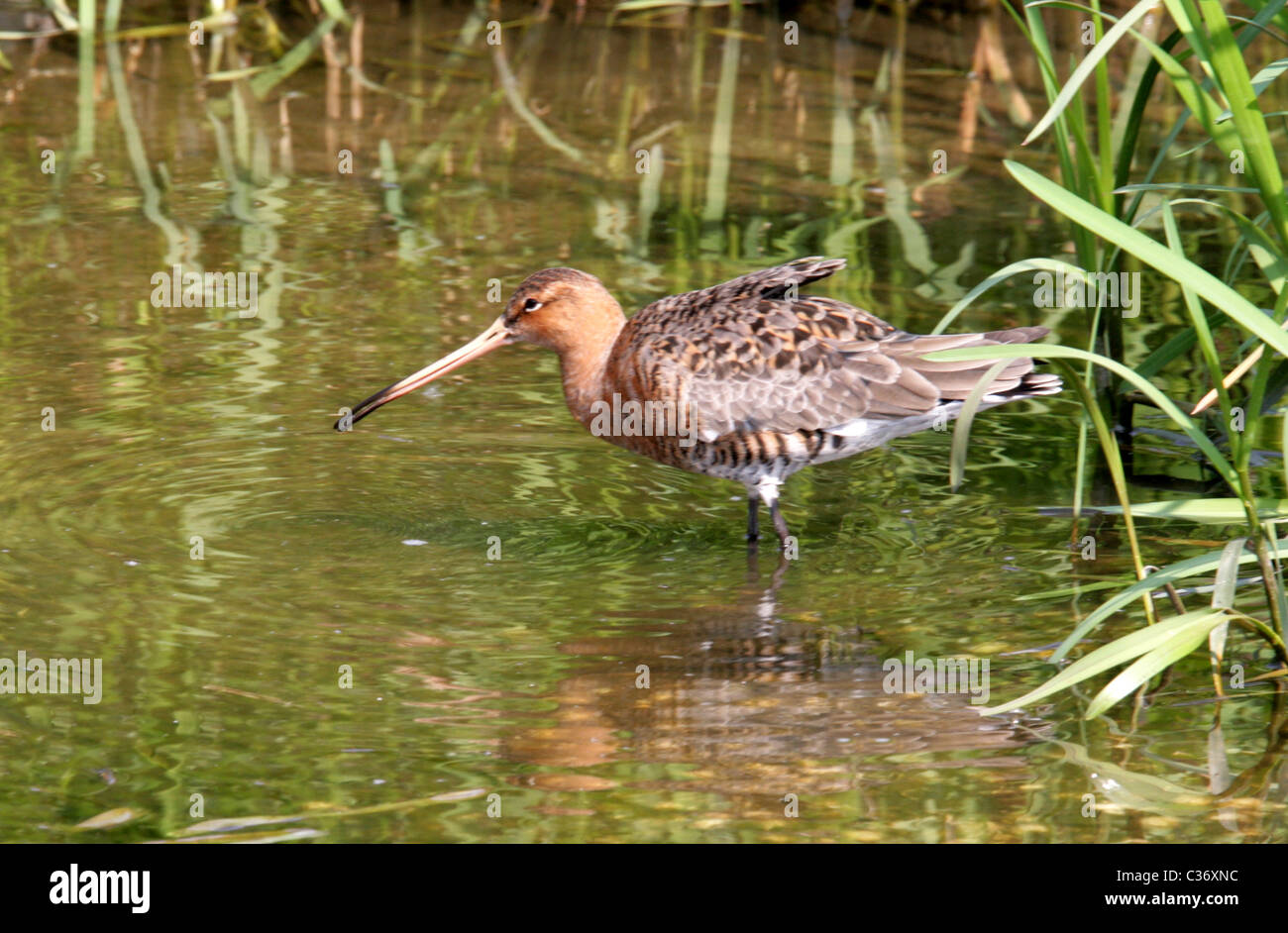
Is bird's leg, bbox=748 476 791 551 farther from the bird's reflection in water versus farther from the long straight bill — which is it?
the long straight bill

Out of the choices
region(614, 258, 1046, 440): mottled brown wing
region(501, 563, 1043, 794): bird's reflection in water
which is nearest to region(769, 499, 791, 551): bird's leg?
region(614, 258, 1046, 440): mottled brown wing

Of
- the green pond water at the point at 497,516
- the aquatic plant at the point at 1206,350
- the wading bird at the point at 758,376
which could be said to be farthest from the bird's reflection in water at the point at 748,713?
the wading bird at the point at 758,376

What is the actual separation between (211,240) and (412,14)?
5145 mm

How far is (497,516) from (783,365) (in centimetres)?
122

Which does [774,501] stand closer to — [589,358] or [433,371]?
[589,358]

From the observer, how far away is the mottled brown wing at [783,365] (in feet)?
21.7

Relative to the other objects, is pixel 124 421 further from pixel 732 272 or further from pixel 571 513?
pixel 732 272

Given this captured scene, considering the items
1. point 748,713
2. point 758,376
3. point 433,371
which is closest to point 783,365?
point 758,376

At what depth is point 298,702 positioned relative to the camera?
5.38 metres

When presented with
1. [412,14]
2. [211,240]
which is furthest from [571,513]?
[412,14]

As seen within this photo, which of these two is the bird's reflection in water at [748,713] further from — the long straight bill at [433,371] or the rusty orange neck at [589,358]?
the long straight bill at [433,371]

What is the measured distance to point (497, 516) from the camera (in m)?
6.90

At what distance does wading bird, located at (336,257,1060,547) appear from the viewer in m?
6.62

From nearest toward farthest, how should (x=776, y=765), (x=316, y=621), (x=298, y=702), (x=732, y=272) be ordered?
(x=776, y=765), (x=298, y=702), (x=316, y=621), (x=732, y=272)
